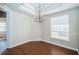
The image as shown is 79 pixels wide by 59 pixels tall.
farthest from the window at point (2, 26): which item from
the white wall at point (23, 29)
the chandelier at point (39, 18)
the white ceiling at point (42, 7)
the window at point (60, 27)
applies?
the window at point (60, 27)

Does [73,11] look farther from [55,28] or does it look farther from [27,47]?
[27,47]

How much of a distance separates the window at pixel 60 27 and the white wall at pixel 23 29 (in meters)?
0.31

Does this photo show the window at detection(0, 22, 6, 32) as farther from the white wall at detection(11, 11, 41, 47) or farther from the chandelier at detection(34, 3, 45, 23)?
the chandelier at detection(34, 3, 45, 23)

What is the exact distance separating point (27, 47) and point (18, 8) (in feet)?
2.79

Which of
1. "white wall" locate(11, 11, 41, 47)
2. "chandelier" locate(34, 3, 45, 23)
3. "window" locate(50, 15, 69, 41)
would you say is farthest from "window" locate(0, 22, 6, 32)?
"window" locate(50, 15, 69, 41)

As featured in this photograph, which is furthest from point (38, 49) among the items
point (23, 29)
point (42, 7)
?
point (42, 7)

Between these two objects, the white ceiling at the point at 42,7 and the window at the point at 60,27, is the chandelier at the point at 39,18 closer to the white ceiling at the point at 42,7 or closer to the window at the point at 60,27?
the white ceiling at the point at 42,7

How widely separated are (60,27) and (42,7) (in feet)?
1.85

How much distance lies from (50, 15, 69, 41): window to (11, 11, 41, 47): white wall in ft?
1.02

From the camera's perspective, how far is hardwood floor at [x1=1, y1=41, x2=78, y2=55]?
80.1 inches

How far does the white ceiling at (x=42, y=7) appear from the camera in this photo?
2.00m

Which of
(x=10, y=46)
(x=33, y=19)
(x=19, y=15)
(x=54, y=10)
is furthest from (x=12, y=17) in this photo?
(x=54, y=10)
